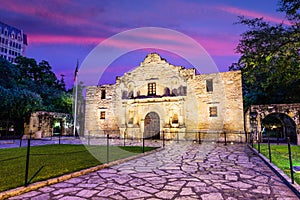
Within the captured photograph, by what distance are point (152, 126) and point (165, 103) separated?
8.90 feet

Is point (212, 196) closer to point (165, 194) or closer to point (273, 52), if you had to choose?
point (165, 194)

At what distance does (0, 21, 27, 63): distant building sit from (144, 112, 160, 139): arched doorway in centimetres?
6912

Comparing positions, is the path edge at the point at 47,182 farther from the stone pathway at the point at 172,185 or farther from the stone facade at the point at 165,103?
the stone facade at the point at 165,103

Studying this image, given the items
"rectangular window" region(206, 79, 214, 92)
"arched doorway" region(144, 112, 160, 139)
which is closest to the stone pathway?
"rectangular window" region(206, 79, 214, 92)

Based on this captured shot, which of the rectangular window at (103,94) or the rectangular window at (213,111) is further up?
the rectangular window at (103,94)

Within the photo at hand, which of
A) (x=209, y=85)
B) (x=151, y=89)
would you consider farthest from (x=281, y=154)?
(x=151, y=89)

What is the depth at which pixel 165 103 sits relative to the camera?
16.6 m

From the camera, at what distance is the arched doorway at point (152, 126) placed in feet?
57.2

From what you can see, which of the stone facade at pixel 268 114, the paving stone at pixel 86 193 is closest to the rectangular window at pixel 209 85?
the stone facade at pixel 268 114

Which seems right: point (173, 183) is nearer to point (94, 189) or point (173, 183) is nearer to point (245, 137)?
point (94, 189)

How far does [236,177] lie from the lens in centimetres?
433

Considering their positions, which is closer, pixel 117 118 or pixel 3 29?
pixel 117 118

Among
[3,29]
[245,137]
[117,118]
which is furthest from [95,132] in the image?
[3,29]

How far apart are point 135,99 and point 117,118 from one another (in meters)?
2.89
